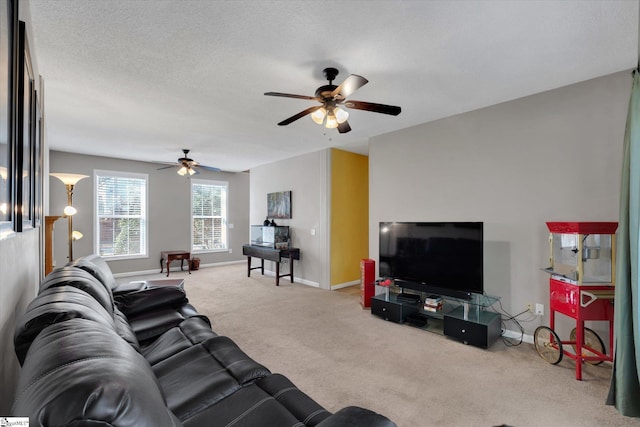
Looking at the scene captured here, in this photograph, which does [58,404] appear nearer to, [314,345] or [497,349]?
[314,345]

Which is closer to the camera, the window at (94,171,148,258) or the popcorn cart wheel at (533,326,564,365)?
the popcorn cart wheel at (533,326,564,365)

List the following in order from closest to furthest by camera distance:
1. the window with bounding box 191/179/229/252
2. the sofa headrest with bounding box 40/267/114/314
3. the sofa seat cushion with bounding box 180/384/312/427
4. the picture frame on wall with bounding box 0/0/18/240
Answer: the picture frame on wall with bounding box 0/0/18/240
the sofa seat cushion with bounding box 180/384/312/427
the sofa headrest with bounding box 40/267/114/314
the window with bounding box 191/179/229/252

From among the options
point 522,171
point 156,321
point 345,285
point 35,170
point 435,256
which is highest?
point 522,171

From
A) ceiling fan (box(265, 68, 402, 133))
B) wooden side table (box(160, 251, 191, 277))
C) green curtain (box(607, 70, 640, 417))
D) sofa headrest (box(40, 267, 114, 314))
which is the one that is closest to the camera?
sofa headrest (box(40, 267, 114, 314))

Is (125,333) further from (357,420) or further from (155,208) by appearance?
(155,208)

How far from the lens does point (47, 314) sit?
950 mm

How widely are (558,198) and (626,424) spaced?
1.90m

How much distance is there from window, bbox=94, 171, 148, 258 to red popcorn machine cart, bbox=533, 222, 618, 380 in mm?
7425

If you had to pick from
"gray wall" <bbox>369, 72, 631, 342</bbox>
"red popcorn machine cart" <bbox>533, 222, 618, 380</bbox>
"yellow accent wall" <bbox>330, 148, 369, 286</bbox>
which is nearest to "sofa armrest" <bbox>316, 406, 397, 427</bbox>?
"red popcorn machine cart" <bbox>533, 222, 618, 380</bbox>

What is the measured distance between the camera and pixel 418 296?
3.80 meters

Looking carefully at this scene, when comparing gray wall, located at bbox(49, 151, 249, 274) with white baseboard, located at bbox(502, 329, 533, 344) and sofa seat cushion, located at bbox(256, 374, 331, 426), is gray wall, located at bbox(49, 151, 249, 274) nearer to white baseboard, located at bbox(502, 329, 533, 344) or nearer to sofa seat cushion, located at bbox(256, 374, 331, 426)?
sofa seat cushion, located at bbox(256, 374, 331, 426)

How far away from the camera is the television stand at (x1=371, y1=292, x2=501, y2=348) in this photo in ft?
9.78

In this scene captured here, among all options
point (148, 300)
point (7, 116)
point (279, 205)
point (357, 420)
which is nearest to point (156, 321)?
point (148, 300)

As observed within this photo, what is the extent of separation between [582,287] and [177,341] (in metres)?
3.11
